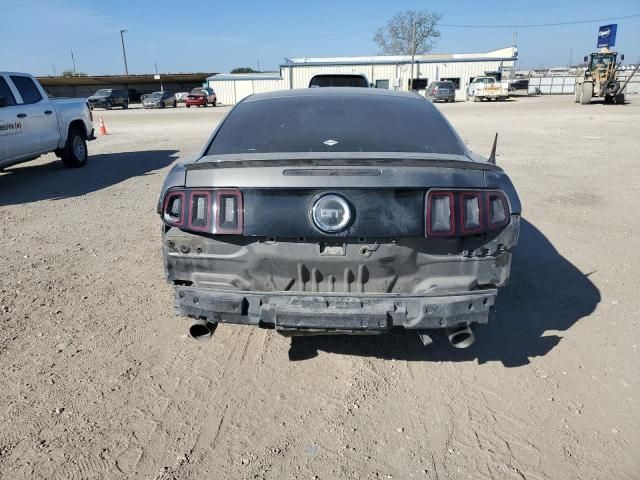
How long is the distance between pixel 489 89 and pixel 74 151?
35.7 meters

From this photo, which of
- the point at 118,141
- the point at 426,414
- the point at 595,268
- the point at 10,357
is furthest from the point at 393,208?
the point at 118,141

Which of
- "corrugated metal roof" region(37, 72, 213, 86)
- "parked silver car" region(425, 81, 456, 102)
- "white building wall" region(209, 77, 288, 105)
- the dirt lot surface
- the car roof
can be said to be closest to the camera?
the dirt lot surface

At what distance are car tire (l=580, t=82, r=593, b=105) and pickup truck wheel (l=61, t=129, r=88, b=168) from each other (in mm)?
28267

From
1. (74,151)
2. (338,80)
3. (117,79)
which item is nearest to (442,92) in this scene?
(338,80)

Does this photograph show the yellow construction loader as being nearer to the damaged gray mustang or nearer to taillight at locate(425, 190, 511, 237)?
the damaged gray mustang

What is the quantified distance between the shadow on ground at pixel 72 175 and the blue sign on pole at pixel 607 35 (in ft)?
118

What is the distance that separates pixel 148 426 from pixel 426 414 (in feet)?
5.03

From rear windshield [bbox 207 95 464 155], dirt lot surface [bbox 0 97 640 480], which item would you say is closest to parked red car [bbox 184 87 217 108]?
dirt lot surface [bbox 0 97 640 480]

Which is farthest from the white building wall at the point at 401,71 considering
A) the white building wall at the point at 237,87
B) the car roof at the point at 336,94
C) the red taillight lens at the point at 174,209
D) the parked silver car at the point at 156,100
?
the red taillight lens at the point at 174,209

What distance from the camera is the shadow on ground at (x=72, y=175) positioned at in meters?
8.54

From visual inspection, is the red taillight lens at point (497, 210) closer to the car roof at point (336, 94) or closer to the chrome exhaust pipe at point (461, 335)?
the chrome exhaust pipe at point (461, 335)

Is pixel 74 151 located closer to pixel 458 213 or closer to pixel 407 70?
pixel 458 213

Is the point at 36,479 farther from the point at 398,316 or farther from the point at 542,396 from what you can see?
the point at 542,396

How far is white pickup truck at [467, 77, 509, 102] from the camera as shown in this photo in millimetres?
39188
